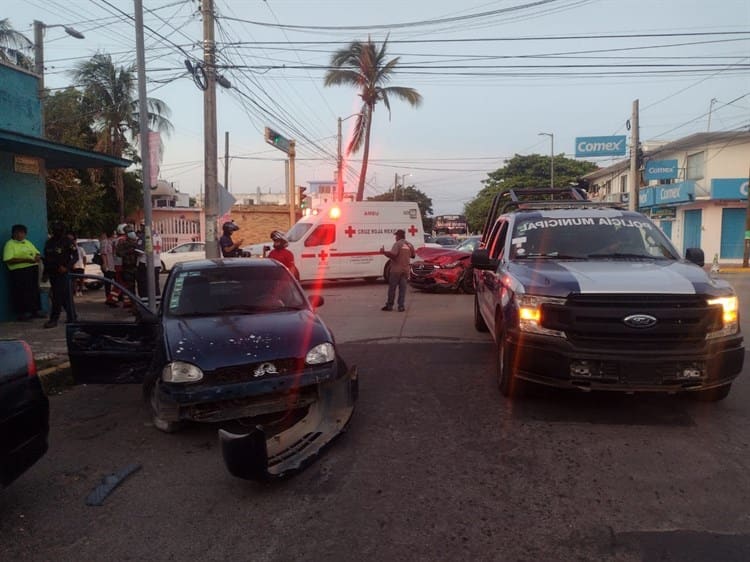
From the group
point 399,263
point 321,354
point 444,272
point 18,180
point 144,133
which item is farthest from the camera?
point 444,272

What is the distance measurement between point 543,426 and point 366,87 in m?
24.4

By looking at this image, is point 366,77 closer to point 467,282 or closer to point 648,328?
point 467,282

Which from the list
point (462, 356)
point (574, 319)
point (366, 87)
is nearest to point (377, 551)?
point (574, 319)

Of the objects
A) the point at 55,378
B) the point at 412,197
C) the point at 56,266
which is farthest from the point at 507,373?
the point at 412,197

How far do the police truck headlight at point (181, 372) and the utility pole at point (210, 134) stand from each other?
9883 mm

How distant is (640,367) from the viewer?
476cm

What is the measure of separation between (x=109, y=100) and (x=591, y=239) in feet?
91.7

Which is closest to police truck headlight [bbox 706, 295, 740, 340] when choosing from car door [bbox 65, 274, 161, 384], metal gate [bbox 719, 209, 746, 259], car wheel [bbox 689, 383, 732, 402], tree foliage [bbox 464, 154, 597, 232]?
car wheel [bbox 689, 383, 732, 402]

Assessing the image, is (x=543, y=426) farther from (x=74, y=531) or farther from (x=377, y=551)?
(x=74, y=531)

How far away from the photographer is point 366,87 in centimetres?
2723

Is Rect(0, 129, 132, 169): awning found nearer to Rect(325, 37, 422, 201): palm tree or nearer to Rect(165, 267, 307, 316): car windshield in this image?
Rect(165, 267, 307, 316): car windshield

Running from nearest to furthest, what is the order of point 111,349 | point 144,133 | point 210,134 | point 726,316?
point 726,316 < point 111,349 < point 144,133 < point 210,134

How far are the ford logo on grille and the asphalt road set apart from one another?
89 cm

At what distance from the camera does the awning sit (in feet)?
29.6
